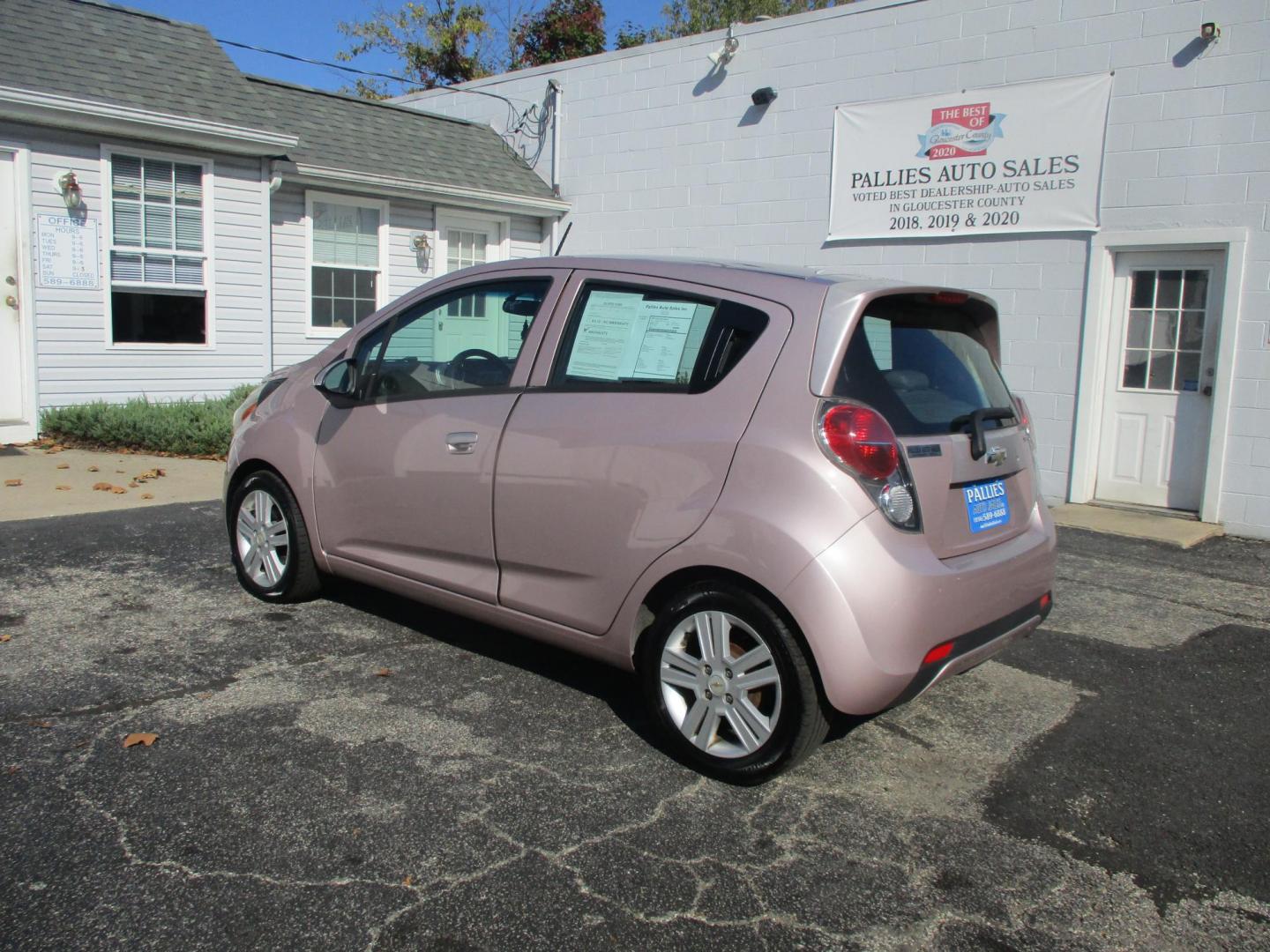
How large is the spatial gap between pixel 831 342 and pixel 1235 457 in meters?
6.65

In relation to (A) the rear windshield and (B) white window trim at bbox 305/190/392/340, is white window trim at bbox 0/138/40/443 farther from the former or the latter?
(A) the rear windshield

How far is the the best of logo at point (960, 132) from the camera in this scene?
9906 mm

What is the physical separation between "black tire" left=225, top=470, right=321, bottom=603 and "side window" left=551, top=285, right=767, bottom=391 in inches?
68.2

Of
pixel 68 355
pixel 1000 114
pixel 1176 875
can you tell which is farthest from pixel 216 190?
pixel 1176 875

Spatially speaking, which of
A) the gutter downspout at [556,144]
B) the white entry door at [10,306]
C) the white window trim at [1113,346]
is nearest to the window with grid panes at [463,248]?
the gutter downspout at [556,144]

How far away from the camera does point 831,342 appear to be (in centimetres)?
344

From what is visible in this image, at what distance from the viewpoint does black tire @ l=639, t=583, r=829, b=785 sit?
3.33 meters

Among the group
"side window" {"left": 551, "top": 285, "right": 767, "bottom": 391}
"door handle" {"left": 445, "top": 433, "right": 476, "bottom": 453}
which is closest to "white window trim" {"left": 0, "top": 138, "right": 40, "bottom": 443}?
"door handle" {"left": 445, "top": 433, "right": 476, "bottom": 453}

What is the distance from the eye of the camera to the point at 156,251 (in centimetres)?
1073

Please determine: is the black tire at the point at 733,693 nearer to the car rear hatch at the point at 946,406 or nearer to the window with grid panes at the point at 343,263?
the car rear hatch at the point at 946,406

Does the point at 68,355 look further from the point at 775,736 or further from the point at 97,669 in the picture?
the point at 775,736

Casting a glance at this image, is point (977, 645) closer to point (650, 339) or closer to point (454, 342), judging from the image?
point (650, 339)

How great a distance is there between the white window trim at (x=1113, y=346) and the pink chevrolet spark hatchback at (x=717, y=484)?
17.2ft

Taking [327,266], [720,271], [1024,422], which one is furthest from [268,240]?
[1024,422]
